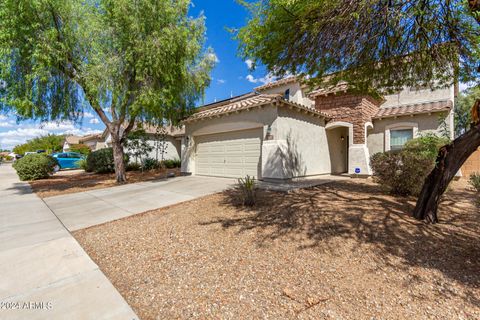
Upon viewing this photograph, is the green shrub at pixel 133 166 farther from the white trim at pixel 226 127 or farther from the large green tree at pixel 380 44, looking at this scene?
the large green tree at pixel 380 44

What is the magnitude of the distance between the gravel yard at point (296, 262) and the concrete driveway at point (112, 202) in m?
0.87

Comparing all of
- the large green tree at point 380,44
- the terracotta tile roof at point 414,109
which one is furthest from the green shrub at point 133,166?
the terracotta tile roof at point 414,109

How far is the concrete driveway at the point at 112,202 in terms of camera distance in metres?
6.14

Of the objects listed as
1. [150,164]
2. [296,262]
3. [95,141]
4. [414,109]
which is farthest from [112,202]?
[95,141]

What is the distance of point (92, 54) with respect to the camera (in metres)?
9.34

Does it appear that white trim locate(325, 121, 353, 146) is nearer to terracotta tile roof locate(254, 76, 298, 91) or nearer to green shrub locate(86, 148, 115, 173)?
terracotta tile roof locate(254, 76, 298, 91)

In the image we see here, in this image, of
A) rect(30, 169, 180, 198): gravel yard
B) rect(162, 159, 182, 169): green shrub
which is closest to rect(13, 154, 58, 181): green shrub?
Result: rect(30, 169, 180, 198): gravel yard

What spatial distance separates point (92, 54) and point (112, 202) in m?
6.24

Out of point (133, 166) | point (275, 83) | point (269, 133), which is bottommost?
point (133, 166)

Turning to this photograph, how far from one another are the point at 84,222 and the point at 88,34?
7842 millimetres

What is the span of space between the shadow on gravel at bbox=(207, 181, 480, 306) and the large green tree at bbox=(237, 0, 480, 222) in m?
0.73

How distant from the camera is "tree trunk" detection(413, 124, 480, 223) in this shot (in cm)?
468

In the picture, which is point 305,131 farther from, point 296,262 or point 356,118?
point 296,262

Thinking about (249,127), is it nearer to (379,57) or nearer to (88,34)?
(379,57)
